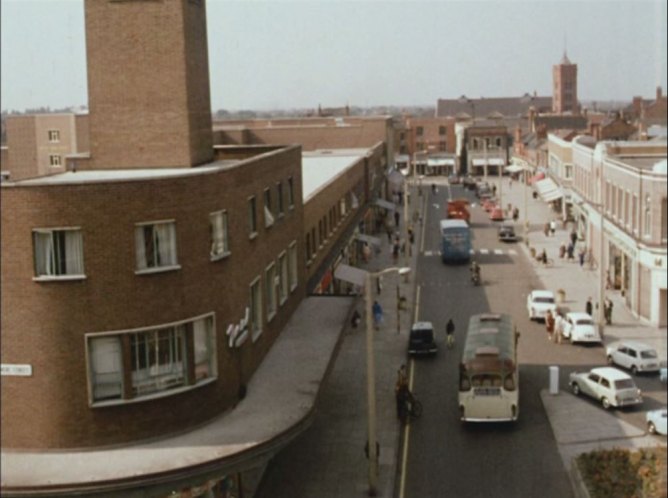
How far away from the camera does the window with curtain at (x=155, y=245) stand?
888 inches

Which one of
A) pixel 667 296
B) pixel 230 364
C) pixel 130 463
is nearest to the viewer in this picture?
pixel 667 296

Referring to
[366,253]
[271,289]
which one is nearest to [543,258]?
[366,253]

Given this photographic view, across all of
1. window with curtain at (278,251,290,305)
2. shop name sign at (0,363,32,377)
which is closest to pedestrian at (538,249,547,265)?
window with curtain at (278,251,290,305)

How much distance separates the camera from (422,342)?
141ft

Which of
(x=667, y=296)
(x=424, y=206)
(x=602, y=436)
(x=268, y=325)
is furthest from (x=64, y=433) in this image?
(x=424, y=206)

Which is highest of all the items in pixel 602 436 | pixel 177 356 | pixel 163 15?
pixel 163 15

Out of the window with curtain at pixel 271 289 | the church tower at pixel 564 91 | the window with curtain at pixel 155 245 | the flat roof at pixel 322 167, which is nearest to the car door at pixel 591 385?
the window with curtain at pixel 271 289

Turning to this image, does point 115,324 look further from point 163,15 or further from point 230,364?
point 163,15

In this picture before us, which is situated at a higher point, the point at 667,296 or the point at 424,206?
the point at 667,296

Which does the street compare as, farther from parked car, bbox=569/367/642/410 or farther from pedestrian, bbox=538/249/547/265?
pedestrian, bbox=538/249/547/265

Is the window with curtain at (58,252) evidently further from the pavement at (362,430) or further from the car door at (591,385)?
the car door at (591,385)

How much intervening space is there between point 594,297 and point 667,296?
142 feet

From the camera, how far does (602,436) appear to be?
31359 millimetres

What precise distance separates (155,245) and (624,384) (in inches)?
729
